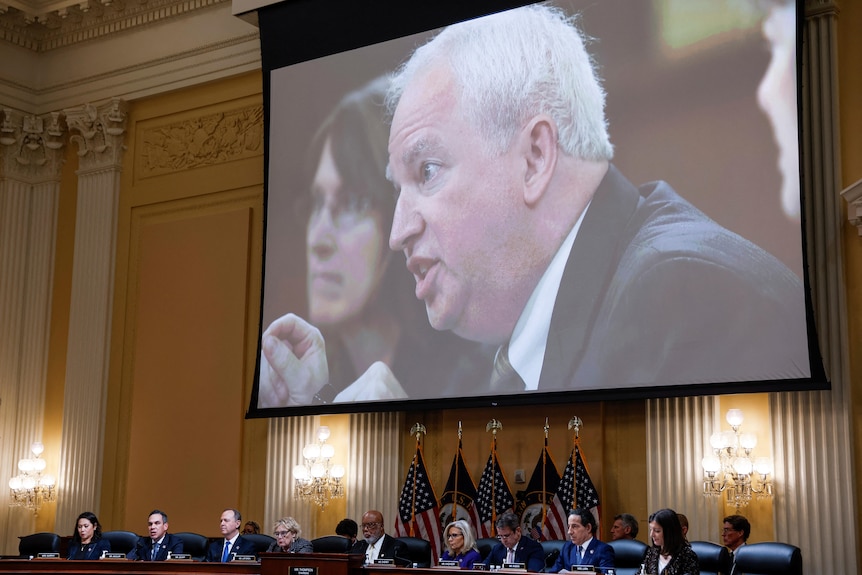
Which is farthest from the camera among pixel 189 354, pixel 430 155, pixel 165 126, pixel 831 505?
pixel 165 126

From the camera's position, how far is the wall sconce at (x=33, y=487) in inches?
515

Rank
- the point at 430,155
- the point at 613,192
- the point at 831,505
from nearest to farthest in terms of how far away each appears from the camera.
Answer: the point at 831,505
the point at 613,192
the point at 430,155

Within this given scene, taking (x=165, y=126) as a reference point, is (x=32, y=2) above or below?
above

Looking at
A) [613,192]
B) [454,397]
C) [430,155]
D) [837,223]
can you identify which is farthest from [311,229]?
[837,223]

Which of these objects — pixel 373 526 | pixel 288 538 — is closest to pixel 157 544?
pixel 288 538

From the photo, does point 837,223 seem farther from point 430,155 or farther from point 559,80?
point 430,155

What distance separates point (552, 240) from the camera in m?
9.98

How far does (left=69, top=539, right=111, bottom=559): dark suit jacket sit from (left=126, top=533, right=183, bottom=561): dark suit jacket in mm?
229

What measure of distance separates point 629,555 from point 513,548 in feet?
2.73

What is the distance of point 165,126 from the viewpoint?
13523mm

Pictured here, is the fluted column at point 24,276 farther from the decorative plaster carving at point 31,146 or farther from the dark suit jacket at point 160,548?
the dark suit jacket at point 160,548

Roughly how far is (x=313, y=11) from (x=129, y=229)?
11.4 ft

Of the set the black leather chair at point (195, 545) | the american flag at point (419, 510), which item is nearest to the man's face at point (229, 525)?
the black leather chair at point (195, 545)

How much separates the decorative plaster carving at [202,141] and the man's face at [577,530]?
607 cm
